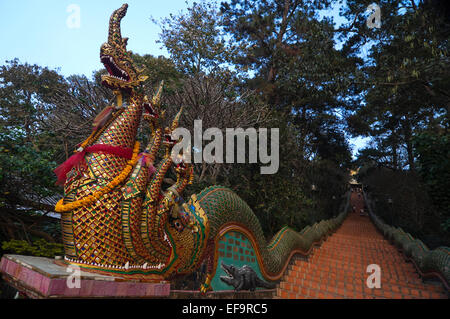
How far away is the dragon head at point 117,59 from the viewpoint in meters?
2.21

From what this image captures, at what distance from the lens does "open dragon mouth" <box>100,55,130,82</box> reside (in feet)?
7.23

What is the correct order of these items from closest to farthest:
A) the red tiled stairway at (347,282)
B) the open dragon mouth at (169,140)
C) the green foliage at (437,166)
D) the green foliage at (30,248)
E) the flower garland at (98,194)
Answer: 1. the flower garland at (98,194)
2. the open dragon mouth at (169,140)
3. the green foliage at (30,248)
4. the red tiled stairway at (347,282)
5. the green foliage at (437,166)

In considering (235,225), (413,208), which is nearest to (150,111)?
(235,225)

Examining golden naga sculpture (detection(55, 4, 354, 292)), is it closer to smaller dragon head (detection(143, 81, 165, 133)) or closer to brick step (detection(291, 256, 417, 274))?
smaller dragon head (detection(143, 81, 165, 133))

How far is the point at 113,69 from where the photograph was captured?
7.48 feet

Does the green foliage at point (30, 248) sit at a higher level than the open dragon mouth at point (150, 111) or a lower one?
lower

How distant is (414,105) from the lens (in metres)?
8.91

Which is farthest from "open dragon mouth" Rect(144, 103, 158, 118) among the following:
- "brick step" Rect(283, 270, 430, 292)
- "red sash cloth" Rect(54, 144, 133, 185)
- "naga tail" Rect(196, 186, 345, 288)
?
"brick step" Rect(283, 270, 430, 292)

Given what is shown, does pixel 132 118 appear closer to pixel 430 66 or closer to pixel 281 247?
pixel 281 247

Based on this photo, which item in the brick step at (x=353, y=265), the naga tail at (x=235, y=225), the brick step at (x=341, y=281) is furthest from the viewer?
the brick step at (x=353, y=265)

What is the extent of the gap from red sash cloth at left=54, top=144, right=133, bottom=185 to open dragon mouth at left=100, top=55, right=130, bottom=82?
0.73 meters

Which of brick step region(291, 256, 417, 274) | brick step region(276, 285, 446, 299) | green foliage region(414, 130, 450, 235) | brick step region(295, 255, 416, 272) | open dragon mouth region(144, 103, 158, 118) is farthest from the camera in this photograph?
brick step region(295, 255, 416, 272)

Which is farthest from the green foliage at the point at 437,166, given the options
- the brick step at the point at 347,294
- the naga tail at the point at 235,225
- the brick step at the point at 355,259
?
the naga tail at the point at 235,225

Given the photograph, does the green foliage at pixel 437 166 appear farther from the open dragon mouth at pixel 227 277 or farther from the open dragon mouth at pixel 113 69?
the open dragon mouth at pixel 113 69
